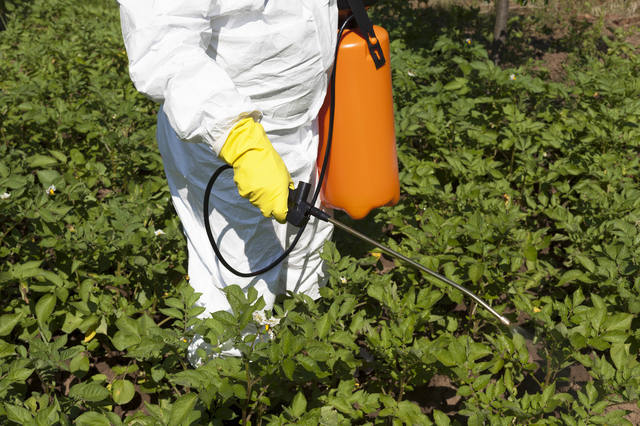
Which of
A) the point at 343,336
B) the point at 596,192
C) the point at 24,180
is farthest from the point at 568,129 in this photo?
the point at 24,180

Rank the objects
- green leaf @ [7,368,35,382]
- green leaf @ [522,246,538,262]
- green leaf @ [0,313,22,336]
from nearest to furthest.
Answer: green leaf @ [7,368,35,382]
green leaf @ [0,313,22,336]
green leaf @ [522,246,538,262]

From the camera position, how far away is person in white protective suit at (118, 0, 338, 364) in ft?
4.00

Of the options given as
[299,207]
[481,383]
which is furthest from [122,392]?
[481,383]

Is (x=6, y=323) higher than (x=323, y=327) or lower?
lower

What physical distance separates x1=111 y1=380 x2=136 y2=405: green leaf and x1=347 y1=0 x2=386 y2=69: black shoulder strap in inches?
53.7

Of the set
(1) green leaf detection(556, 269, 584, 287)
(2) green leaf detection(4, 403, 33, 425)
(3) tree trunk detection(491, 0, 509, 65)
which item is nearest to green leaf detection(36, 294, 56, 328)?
(2) green leaf detection(4, 403, 33, 425)

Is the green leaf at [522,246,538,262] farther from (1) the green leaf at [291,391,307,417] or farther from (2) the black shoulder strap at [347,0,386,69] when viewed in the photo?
(1) the green leaf at [291,391,307,417]

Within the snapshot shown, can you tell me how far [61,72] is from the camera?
341cm

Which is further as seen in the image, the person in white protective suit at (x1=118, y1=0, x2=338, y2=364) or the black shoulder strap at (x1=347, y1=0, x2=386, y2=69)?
the black shoulder strap at (x1=347, y1=0, x2=386, y2=69)

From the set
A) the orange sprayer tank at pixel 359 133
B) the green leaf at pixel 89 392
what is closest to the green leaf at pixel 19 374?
the green leaf at pixel 89 392

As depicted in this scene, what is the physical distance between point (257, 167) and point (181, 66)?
12.4 inches

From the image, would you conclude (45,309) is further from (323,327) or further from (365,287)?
(365,287)

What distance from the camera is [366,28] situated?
1576 mm

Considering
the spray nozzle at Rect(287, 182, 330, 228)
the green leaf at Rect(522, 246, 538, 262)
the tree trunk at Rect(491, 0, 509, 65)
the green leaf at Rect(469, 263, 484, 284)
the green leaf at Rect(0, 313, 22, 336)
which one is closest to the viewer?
the spray nozzle at Rect(287, 182, 330, 228)
